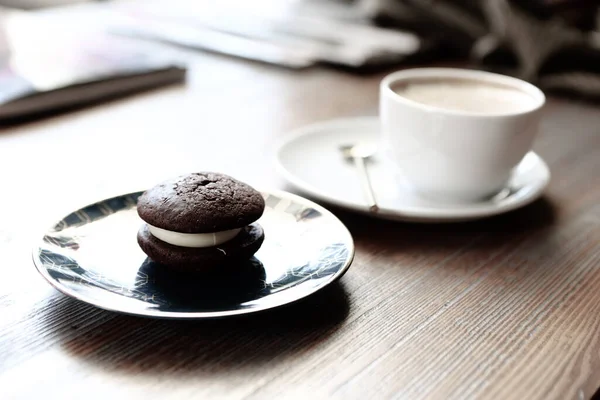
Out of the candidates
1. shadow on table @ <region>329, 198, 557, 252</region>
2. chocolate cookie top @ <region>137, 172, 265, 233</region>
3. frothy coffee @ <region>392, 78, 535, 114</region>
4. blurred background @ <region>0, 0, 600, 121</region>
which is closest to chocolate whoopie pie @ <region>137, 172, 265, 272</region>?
chocolate cookie top @ <region>137, 172, 265, 233</region>

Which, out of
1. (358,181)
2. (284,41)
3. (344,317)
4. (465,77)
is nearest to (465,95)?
(465,77)

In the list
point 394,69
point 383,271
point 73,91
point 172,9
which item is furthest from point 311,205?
point 172,9

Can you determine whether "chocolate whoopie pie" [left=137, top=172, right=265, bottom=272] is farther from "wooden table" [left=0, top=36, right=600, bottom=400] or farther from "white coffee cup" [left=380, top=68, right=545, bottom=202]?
"white coffee cup" [left=380, top=68, right=545, bottom=202]

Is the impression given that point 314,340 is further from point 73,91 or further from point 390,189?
point 73,91

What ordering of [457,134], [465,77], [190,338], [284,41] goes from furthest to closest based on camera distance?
[284,41]
[465,77]
[457,134]
[190,338]

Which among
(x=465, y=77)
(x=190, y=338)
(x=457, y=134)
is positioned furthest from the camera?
(x=465, y=77)

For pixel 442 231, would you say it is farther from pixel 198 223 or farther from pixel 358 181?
pixel 198 223
